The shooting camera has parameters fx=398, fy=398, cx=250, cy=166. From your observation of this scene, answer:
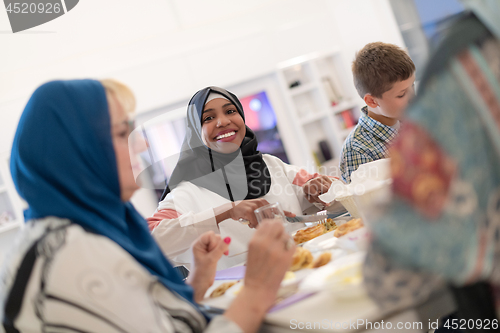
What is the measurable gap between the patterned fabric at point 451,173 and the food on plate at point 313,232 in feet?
2.22

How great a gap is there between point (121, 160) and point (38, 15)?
349 centimetres

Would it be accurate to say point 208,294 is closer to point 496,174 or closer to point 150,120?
point 496,174

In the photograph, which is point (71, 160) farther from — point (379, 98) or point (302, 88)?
point (302, 88)

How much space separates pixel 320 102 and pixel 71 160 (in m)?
3.79

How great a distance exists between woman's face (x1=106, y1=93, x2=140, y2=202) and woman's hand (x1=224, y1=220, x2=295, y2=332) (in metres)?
0.27

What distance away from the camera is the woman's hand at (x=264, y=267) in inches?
28.7

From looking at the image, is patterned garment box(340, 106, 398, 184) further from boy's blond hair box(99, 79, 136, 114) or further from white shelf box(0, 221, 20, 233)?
white shelf box(0, 221, 20, 233)

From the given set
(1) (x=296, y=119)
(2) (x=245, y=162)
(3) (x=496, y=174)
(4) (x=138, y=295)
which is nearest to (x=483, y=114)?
(3) (x=496, y=174)

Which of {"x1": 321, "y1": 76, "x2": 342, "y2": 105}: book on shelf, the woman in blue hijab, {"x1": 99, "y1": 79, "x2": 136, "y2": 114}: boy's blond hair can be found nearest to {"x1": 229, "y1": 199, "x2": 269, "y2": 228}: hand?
the woman in blue hijab

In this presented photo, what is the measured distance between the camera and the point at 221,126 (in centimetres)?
183

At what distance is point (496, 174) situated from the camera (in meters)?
0.48

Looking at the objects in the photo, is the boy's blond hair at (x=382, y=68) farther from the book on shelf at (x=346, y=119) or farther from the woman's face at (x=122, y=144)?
the book on shelf at (x=346, y=119)

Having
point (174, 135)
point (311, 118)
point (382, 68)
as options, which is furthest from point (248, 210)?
point (311, 118)

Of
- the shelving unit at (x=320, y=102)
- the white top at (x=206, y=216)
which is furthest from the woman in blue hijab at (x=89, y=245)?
the shelving unit at (x=320, y=102)
